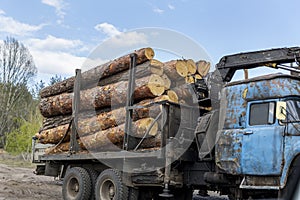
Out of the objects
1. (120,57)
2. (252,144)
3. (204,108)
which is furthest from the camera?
(120,57)

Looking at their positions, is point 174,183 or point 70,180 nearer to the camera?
point 174,183

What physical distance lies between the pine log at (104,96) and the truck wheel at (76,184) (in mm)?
1706

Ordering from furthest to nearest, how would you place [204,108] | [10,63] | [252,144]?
1. [10,63]
2. [204,108]
3. [252,144]

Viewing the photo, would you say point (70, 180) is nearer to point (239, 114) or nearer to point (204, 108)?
point (204, 108)

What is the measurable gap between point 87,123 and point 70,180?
164 cm

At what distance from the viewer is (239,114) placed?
7680mm

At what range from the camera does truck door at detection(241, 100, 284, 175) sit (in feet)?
22.9

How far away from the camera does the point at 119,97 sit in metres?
9.66

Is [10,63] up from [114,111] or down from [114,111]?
up

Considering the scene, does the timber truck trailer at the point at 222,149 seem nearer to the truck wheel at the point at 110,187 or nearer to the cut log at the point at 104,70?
the truck wheel at the point at 110,187

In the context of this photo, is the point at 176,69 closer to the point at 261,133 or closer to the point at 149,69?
the point at 149,69

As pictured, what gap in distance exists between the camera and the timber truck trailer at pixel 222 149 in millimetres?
7039

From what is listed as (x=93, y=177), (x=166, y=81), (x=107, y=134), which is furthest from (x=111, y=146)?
(x=166, y=81)

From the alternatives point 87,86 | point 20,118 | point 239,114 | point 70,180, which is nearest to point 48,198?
point 70,180
